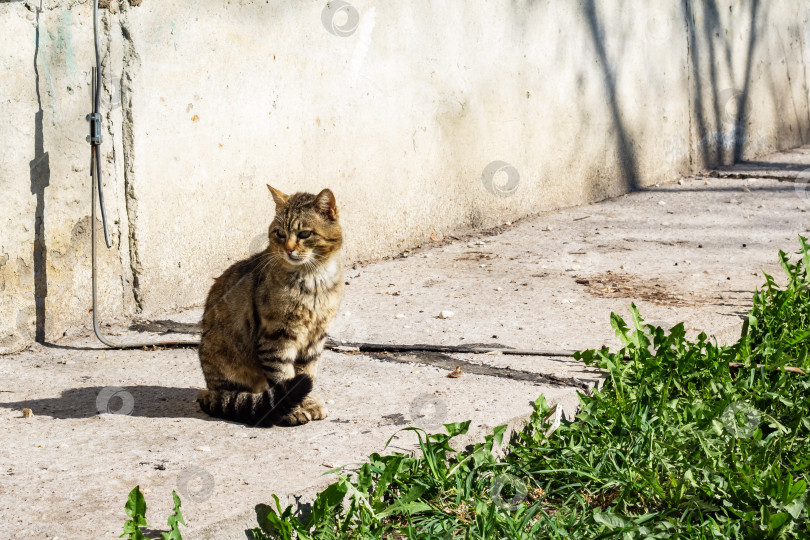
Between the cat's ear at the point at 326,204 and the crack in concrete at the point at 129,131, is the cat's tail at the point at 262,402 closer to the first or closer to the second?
the cat's ear at the point at 326,204

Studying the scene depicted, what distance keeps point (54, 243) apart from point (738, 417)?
3330 millimetres

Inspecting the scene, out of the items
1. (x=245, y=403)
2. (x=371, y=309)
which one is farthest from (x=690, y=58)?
(x=245, y=403)

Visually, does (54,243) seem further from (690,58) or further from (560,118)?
(690,58)

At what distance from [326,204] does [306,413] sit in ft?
3.11

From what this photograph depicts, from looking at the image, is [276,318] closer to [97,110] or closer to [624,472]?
[624,472]

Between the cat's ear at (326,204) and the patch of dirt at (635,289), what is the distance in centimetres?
201

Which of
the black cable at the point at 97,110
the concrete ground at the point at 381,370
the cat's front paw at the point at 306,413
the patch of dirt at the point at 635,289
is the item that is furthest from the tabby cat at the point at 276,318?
the patch of dirt at the point at 635,289

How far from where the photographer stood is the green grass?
2.72 m

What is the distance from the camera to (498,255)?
20.9ft

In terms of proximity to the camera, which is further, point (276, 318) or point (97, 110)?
point (97, 110)

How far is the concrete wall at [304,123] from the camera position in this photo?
4527 millimetres

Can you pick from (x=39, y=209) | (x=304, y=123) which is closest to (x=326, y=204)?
(x=39, y=209)

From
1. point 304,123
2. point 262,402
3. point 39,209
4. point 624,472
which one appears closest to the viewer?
point 624,472

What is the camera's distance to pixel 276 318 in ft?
12.0
